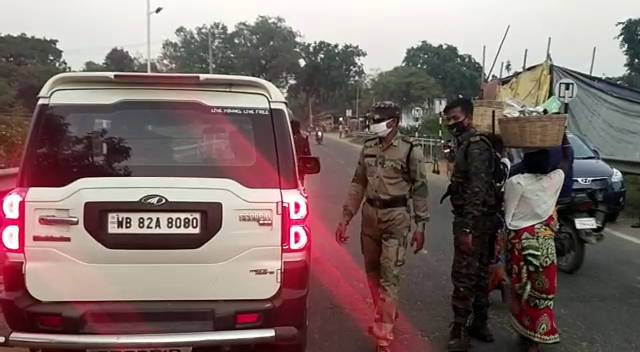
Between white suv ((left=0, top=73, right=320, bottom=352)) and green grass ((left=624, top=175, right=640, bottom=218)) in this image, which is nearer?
white suv ((left=0, top=73, right=320, bottom=352))

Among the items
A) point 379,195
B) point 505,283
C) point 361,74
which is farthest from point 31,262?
point 361,74

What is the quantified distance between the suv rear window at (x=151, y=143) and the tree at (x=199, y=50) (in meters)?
101

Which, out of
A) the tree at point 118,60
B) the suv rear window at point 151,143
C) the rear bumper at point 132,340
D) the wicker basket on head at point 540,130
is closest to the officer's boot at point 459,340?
the wicker basket on head at point 540,130

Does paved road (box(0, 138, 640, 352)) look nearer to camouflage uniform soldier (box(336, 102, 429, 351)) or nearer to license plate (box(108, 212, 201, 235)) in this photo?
camouflage uniform soldier (box(336, 102, 429, 351))

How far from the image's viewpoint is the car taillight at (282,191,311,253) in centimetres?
355

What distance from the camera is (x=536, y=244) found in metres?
4.37

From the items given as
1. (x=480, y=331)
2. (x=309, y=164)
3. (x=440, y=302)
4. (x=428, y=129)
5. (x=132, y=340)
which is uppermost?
(x=309, y=164)

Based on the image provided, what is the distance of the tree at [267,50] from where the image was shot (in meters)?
97.4

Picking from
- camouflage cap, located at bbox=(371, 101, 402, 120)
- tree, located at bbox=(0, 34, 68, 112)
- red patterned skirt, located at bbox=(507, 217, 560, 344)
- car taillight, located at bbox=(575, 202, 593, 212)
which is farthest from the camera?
tree, located at bbox=(0, 34, 68, 112)

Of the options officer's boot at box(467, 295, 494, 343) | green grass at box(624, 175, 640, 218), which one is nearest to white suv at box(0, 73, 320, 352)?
officer's boot at box(467, 295, 494, 343)

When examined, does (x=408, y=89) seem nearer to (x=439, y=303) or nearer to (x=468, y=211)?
(x=439, y=303)

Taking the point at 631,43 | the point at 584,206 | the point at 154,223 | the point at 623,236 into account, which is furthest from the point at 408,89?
the point at 154,223

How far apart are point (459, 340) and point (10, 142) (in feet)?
36.7

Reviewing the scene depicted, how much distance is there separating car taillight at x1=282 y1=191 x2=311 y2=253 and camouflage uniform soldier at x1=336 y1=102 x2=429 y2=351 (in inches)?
41.8
